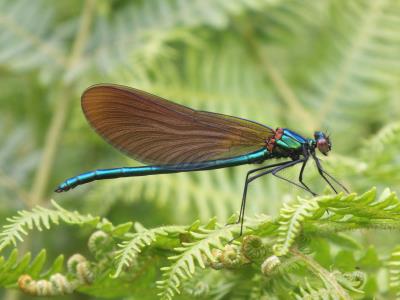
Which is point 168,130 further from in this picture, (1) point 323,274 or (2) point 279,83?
(2) point 279,83

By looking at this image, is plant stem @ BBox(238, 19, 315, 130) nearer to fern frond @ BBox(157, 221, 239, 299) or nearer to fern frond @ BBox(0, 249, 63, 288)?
fern frond @ BBox(157, 221, 239, 299)

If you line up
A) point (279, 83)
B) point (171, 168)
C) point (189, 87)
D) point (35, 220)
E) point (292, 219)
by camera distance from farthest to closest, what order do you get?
point (279, 83)
point (189, 87)
point (171, 168)
point (35, 220)
point (292, 219)

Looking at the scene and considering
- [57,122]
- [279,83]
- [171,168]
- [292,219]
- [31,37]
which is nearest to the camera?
[292,219]

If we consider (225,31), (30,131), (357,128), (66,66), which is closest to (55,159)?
(30,131)

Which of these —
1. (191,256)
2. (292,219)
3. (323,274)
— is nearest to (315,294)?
(323,274)

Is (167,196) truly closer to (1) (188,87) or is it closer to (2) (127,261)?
(1) (188,87)

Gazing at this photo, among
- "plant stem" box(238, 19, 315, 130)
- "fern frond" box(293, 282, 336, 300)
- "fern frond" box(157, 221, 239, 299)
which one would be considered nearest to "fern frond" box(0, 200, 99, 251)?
"fern frond" box(157, 221, 239, 299)

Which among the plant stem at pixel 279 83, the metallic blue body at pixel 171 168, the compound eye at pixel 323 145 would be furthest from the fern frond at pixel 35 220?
the plant stem at pixel 279 83
